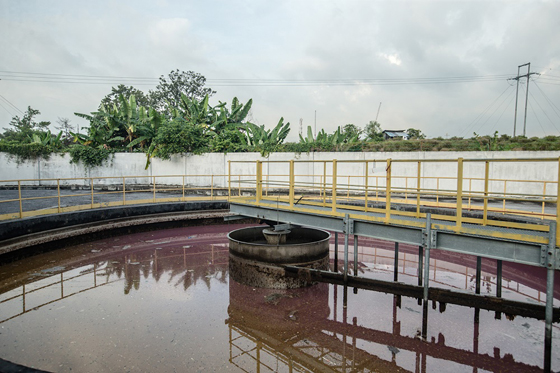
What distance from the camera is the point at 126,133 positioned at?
24250 millimetres

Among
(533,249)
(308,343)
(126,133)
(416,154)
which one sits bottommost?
(308,343)

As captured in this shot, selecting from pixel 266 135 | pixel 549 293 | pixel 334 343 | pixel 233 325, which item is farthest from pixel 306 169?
pixel 549 293

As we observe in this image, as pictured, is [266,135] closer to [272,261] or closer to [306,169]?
[306,169]

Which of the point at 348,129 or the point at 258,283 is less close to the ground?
the point at 348,129

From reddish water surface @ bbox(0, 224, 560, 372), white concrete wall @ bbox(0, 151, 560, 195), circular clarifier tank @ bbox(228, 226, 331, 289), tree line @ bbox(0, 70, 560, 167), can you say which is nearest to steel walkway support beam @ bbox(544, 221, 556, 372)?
reddish water surface @ bbox(0, 224, 560, 372)

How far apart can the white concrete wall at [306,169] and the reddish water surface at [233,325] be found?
27.2ft

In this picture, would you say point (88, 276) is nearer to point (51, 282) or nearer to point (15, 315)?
point (51, 282)

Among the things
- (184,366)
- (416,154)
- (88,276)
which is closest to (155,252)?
(88,276)

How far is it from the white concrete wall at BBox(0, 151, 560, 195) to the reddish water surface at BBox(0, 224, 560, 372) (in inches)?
327

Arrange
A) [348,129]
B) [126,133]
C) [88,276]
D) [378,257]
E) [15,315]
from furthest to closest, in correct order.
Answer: [348,129]
[126,133]
[378,257]
[88,276]
[15,315]

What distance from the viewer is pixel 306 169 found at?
2017 centimetres

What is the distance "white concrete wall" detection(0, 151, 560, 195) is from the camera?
56.2ft

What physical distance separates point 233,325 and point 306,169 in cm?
1483

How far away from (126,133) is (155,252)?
16.5 metres
